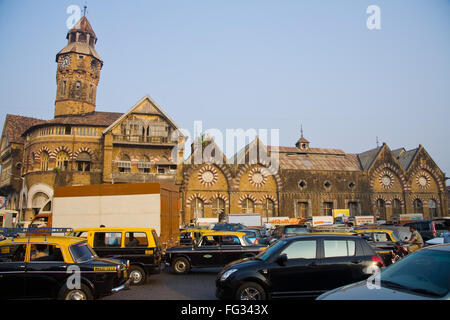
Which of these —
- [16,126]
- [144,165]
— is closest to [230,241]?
[144,165]

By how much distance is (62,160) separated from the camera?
125 ft

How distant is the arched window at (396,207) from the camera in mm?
44531

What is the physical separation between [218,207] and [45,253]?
32.0 metres

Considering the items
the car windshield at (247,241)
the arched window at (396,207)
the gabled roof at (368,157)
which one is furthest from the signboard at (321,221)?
the car windshield at (247,241)

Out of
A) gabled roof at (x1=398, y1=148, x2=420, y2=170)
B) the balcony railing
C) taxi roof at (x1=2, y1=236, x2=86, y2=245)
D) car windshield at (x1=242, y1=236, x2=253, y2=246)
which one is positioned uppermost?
the balcony railing

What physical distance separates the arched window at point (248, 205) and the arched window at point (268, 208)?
5.10ft

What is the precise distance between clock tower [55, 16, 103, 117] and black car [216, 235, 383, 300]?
141ft

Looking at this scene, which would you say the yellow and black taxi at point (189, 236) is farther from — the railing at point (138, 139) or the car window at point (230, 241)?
the railing at point (138, 139)

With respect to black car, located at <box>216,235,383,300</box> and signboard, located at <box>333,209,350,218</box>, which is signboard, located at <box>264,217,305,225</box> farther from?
black car, located at <box>216,235,383,300</box>

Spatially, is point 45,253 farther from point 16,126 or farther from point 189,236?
point 16,126

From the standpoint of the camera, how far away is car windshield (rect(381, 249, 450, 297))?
497cm

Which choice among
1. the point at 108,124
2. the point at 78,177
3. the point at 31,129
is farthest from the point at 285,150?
the point at 31,129

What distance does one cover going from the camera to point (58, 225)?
59.9ft

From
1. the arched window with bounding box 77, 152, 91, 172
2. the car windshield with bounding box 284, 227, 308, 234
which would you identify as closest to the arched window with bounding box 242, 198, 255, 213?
the arched window with bounding box 77, 152, 91, 172
